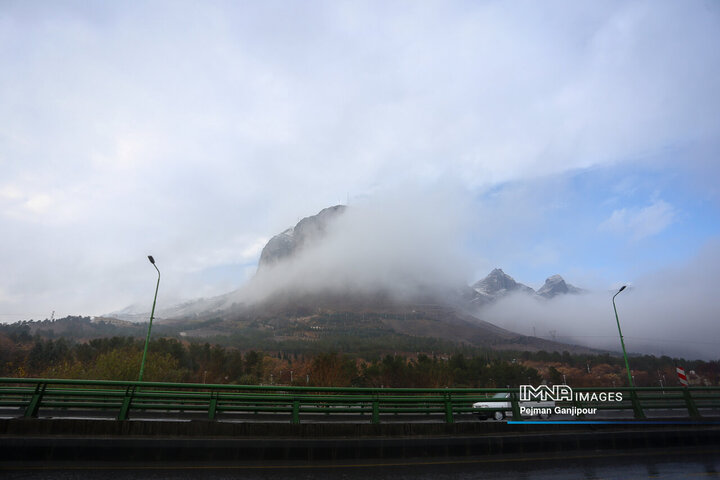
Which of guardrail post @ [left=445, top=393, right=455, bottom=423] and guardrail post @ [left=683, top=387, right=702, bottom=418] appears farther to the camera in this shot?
guardrail post @ [left=683, top=387, right=702, bottom=418]

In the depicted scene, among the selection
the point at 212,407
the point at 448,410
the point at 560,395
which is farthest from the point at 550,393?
the point at 212,407

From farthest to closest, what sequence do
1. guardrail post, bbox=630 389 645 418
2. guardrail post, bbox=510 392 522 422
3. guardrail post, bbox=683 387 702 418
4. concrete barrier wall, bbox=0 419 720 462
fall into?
guardrail post, bbox=683 387 702 418 → guardrail post, bbox=630 389 645 418 → guardrail post, bbox=510 392 522 422 → concrete barrier wall, bbox=0 419 720 462

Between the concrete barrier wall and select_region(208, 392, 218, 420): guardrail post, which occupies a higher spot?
select_region(208, 392, 218, 420): guardrail post

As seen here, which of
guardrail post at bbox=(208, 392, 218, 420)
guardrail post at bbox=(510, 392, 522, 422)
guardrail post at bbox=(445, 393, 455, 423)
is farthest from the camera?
guardrail post at bbox=(510, 392, 522, 422)

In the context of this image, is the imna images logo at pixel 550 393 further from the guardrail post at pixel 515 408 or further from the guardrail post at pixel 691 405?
the guardrail post at pixel 691 405

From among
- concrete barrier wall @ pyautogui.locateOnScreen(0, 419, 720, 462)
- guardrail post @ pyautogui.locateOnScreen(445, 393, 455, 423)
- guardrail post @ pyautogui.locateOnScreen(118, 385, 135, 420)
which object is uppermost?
guardrail post @ pyautogui.locateOnScreen(118, 385, 135, 420)

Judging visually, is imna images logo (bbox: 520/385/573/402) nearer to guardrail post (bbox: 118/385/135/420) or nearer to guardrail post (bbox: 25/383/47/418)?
guardrail post (bbox: 118/385/135/420)

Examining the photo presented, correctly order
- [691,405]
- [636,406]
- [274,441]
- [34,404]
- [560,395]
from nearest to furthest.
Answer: [274,441]
[34,404]
[560,395]
[636,406]
[691,405]

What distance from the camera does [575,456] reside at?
1333cm

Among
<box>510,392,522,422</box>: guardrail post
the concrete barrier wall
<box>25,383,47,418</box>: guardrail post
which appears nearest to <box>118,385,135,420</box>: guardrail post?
the concrete barrier wall

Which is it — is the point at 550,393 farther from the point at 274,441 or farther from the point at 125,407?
the point at 125,407

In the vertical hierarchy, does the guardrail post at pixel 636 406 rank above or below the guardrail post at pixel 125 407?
below

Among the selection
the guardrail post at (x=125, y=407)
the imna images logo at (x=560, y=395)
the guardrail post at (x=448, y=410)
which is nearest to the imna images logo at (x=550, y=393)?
the imna images logo at (x=560, y=395)

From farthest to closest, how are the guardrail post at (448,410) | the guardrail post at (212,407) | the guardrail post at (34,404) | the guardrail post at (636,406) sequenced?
the guardrail post at (636,406) → the guardrail post at (448,410) → the guardrail post at (212,407) → the guardrail post at (34,404)
